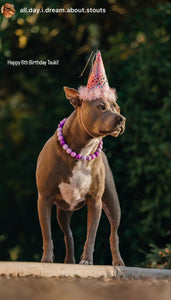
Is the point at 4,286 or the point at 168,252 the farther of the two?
the point at 168,252

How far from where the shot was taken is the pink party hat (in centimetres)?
340

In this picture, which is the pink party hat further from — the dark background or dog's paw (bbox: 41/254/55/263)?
the dark background

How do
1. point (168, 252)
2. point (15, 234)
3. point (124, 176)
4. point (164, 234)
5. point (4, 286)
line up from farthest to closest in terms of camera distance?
point (15, 234) → point (124, 176) → point (164, 234) → point (168, 252) → point (4, 286)

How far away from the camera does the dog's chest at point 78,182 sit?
3477mm

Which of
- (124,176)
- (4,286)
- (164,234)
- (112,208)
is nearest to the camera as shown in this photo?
(4,286)

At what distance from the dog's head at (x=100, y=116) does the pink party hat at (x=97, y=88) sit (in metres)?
0.03

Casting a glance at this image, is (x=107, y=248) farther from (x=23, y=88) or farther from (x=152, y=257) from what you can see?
(x=23, y=88)

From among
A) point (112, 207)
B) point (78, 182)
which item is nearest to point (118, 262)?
point (112, 207)

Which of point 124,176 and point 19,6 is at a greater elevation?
point 19,6

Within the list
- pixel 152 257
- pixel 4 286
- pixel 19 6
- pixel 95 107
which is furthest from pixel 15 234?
pixel 4 286

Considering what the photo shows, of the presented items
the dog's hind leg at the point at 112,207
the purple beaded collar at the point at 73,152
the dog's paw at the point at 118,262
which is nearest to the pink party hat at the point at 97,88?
the purple beaded collar at the point at 73,152

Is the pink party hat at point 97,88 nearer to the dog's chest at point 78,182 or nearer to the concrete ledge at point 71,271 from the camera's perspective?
the dog's chest at point 78,182

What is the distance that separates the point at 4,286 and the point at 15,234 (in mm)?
5456

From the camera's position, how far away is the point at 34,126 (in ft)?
26.6
